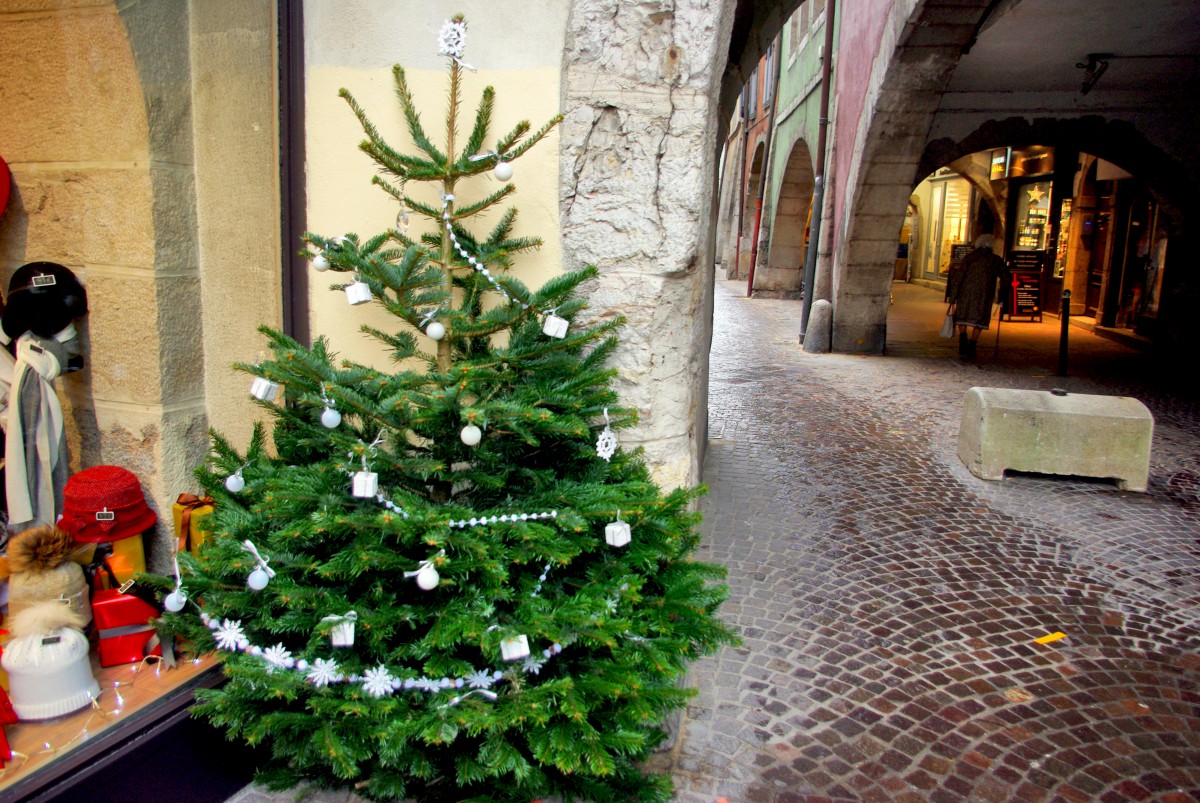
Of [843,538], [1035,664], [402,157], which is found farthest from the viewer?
[843,538]

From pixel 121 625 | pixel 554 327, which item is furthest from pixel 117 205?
pixel 554 327

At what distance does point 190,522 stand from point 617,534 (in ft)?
5.21

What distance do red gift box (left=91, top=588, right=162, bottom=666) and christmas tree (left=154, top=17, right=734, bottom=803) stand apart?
170mm

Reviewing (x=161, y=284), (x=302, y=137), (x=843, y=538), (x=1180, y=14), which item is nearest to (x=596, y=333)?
(x=302, y=137)

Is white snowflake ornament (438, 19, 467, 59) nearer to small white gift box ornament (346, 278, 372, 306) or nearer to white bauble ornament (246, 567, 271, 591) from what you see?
small white gift box ornament (346, 278, 372, 306)

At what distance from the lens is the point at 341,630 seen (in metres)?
2.28

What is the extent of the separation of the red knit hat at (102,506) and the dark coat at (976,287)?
37.2 ft

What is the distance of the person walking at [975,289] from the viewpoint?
463 inches

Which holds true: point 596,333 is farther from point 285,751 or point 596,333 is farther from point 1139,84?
point 1139,84

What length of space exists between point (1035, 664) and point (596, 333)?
8.71ft

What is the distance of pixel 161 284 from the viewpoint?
9.85ft

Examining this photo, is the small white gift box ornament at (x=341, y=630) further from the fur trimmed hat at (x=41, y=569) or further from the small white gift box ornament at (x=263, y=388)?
the fur trimmed hat at (x=41, y=569)

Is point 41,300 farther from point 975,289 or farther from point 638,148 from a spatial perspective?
point 975,289

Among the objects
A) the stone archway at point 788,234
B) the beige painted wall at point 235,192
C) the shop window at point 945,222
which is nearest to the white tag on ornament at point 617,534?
Result: the beige painted wall at point 235,192
